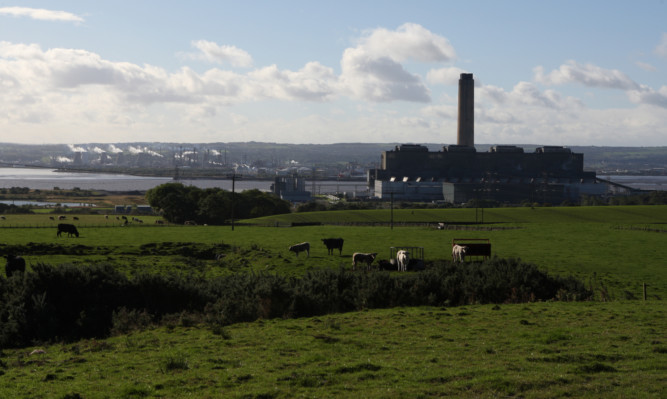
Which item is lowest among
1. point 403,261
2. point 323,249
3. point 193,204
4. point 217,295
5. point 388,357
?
point 323,249

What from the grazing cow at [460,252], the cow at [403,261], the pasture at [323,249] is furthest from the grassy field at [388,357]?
the cow at [403,261]

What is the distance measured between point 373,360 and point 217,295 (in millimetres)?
13299

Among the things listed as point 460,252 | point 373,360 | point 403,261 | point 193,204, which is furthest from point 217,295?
point 193,204

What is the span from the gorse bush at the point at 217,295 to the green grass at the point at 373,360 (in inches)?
76.4

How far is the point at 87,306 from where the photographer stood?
2530 centimetres

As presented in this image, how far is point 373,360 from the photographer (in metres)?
16.5

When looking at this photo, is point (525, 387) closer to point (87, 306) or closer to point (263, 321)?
point (263, 321)

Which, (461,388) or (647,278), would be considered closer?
(461,388)

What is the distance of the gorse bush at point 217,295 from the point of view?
2358cm

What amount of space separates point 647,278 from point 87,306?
29.7m

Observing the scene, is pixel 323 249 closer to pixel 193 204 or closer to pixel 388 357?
pixel 388 357

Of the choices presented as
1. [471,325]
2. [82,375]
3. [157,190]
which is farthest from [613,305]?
[157,190]

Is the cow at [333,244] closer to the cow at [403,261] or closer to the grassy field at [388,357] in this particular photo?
the cow at [403,261]

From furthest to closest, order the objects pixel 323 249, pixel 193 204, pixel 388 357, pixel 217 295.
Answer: pixel 193 204, pixel 323 249, pixel 217 295, pixel 388 357
